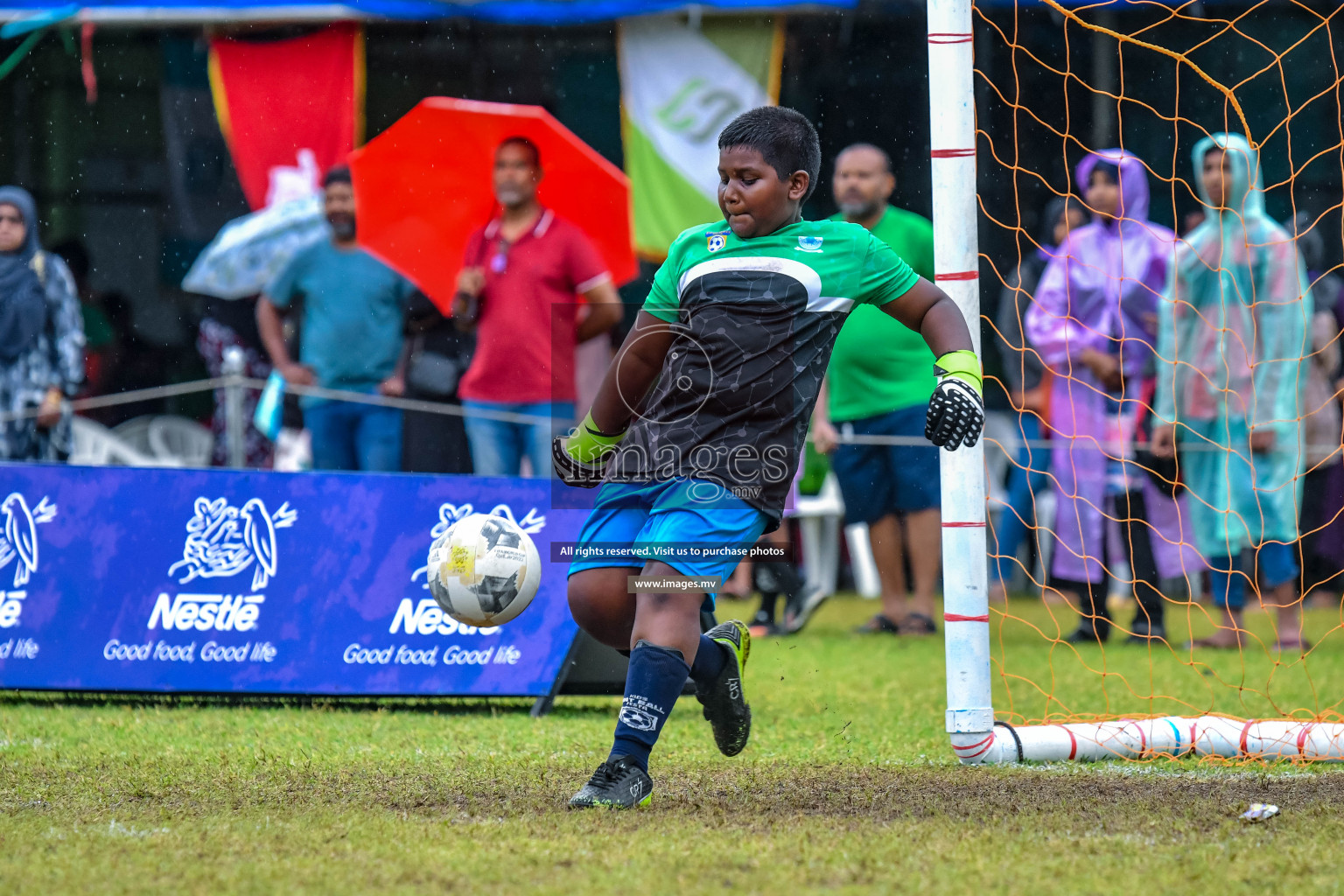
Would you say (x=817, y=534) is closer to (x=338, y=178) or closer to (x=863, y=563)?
(x=863, y=563)

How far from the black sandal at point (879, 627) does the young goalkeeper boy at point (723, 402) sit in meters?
4.48

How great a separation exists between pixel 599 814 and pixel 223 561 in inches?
116

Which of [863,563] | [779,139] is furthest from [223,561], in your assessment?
[863,563]

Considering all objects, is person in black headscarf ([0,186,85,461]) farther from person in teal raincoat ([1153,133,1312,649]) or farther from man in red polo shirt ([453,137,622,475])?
person in teal raincoat ([1153,133,1312,649])

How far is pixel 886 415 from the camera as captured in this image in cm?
875

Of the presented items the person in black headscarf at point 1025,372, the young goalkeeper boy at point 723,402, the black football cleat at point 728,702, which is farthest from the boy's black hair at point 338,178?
the black football cleat at point 728,702

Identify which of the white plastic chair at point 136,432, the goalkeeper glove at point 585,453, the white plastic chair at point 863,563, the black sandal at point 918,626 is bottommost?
the white plastic chair at point 863,563

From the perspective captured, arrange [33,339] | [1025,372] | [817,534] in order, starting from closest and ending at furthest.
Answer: [33,339] < [1025,372] < [817,534]

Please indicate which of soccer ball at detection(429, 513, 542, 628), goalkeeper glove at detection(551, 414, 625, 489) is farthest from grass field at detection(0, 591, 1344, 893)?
goalkeeper glove at detection(551, 414, 625, 489)

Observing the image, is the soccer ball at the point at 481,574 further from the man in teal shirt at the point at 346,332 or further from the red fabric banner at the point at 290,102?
the red fabric banner at the point at 290,102

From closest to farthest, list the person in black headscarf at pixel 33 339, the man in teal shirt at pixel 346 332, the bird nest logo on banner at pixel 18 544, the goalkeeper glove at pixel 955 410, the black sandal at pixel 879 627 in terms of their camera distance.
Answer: the goalkeeper glove at pixel 955 410 < the bird nest logo on banner at pixel 18 544 < the black sandal at pixel 879 627 < the man in teal shirt at pixel 346 332 < the person in black headscarf at pixel 33 339

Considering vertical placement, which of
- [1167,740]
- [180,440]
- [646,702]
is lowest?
[1167,740]

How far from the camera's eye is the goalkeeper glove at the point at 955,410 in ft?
13.4

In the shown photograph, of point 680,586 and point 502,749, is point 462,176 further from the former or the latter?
point 680,586
